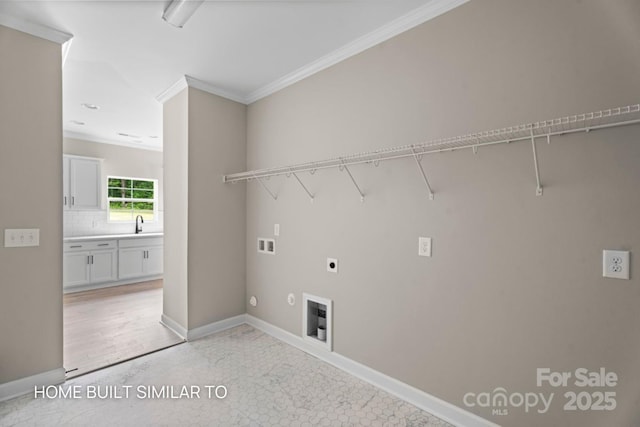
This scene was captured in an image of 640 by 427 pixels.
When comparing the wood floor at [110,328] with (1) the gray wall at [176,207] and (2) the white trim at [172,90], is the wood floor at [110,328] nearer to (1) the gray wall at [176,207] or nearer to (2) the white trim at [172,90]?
(1) the gray wall at [176,207]

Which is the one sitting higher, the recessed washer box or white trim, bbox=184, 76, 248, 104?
white trim, bbox=184, 76, 248, 104

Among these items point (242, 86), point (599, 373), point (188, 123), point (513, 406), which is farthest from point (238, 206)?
point (599, 373)

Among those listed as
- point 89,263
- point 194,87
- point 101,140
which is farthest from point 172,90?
point 89,263

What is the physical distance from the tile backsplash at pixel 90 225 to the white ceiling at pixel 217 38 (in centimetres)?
263

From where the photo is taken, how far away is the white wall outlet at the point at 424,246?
1.87 m

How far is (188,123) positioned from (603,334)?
10.9 feet

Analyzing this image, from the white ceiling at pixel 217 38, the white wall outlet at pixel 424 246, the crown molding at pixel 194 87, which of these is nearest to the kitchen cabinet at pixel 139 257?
the white ceiling at pixel 217 38

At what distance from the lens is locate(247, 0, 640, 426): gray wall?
131cm

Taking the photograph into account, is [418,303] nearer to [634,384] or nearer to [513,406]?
[513,406]

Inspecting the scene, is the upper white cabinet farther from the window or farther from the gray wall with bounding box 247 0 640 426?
the gray wall with bounding box 247 0 640 426

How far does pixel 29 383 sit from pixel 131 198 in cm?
431

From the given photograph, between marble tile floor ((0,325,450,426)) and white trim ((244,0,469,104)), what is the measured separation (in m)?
2.52

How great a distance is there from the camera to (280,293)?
294 centimetres

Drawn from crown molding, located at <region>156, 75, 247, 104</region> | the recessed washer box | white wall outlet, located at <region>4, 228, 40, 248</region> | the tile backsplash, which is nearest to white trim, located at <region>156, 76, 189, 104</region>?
crown molding, located at <region>156, 75, 247, 104</region>
